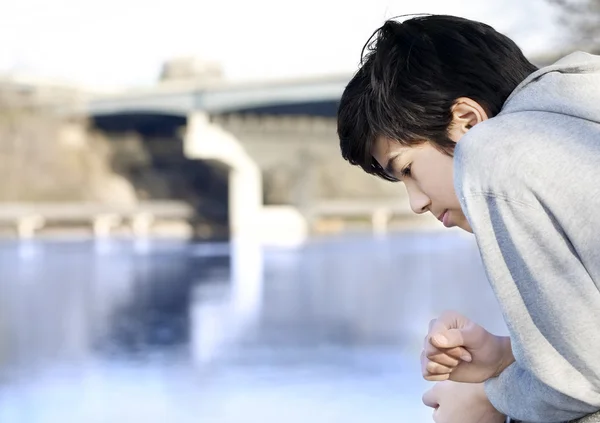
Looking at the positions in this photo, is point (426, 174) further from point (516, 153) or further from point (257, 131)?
point (257, 131)

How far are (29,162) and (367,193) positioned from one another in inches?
527

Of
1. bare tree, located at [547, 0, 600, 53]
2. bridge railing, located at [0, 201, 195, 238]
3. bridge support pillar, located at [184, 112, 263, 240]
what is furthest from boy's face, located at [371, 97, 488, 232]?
bridge railing, located at [0, 201, 195, 238]

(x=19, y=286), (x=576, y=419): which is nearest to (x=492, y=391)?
(x=576, y=419)

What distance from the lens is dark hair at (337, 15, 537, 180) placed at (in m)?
1.17

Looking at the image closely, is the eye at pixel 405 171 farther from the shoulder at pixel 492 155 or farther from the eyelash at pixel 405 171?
the shoulder at pixel 492 155

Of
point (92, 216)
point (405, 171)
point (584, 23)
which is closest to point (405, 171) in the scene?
point (405, 171)

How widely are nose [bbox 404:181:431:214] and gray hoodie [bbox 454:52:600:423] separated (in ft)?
0.79

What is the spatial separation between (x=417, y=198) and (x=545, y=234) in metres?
0.32

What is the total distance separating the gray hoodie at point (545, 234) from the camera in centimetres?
96

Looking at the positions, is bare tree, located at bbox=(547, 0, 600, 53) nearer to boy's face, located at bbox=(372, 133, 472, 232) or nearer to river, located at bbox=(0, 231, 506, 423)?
river, located at bbox=(0, 231, 506, 423)

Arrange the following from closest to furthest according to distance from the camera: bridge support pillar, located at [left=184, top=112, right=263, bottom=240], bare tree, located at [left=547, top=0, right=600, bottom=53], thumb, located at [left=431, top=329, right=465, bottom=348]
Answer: thumb, located at [left=431, top=329, right=465, bottom=348], bare tree, located at [left=547, top=0, right=600, bottom=53], bridge support pillar, located at [left=184, top=112, right=263, bottom=240]

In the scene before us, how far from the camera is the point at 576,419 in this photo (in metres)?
1.03

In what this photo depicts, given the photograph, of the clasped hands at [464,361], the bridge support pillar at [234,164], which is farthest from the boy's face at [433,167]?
the bridge support pillar at [234,164]

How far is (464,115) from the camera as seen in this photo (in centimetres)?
120
